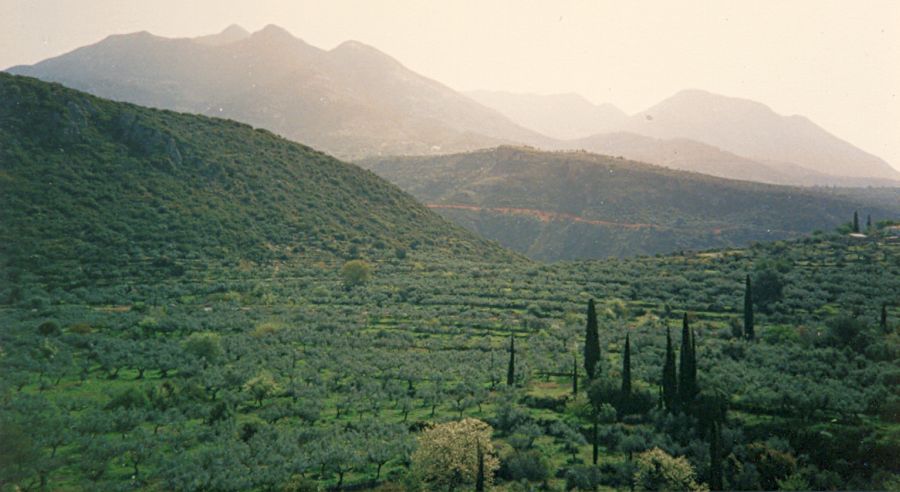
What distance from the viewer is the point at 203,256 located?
86.8 metres

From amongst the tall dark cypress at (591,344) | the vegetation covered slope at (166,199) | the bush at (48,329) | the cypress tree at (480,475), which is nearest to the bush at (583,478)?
the cypress tree at (480,475)

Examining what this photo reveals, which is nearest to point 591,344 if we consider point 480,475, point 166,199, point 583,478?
point 583,478

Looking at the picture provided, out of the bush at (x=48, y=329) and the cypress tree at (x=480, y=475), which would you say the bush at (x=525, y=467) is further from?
the bush at (x=48, y=329)

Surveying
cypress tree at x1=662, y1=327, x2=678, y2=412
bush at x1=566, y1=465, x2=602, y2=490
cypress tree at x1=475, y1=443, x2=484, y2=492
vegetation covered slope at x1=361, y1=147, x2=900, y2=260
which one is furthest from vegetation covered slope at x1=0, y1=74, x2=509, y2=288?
bush at x1=566, y1=465, x2=602, y2=490

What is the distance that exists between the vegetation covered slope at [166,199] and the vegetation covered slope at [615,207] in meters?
38.1

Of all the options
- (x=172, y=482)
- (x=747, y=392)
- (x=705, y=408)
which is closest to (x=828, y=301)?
(x=747, y=392)

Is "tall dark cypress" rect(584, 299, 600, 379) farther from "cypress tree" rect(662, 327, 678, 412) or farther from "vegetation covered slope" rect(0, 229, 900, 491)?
"cypress tree" rect(662, 327, 678, 412)

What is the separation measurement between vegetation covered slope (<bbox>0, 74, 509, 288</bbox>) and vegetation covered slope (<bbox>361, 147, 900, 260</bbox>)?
38.1 meters

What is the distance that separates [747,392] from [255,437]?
3522 cm

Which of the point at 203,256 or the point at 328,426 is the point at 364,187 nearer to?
the point at 203,256

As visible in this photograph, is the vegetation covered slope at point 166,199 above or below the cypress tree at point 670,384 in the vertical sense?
above

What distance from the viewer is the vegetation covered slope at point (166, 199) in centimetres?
8038

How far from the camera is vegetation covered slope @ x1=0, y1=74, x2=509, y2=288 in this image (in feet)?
264

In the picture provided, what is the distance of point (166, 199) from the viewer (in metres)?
94.9
